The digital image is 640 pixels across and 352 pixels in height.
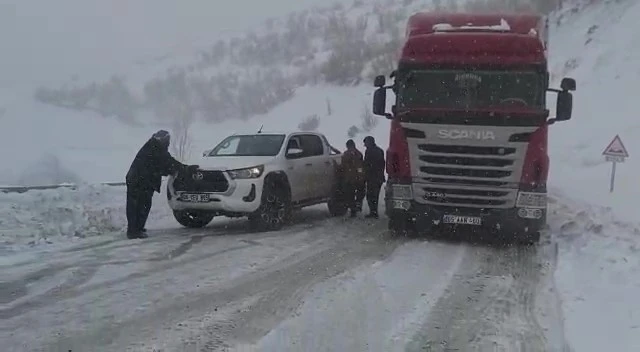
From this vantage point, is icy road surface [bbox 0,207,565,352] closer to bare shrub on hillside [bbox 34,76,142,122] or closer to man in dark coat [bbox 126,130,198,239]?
man in dark coat [bbox 126,130,198,239]

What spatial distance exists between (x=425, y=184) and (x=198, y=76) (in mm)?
66051

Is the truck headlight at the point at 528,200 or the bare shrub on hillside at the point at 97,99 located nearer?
the truck headlight at the point at 528,200

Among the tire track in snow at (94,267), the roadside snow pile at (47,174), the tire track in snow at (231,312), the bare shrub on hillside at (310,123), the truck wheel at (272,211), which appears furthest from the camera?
the bare shrub on hillside at (310,123)

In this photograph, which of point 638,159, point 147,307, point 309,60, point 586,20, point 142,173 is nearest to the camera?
point 147,307

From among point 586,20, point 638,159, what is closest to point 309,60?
point 586,20

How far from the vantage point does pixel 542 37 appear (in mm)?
11039

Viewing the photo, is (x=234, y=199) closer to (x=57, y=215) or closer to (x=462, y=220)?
(x=57, y=215)

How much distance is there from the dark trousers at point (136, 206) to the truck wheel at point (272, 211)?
1.68 metres

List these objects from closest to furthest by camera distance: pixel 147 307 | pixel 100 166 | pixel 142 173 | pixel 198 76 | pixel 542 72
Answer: pixel 147 307, pixel 542 72, pixel 142 173, pixel 100 166, pixel 198 76

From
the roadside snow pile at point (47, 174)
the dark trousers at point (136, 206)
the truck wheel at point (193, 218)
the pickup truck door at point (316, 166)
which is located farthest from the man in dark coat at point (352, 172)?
the roadside snow pile at point (47, 174)

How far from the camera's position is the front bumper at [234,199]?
36.4ft

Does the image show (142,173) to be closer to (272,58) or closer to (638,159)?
(638,159)

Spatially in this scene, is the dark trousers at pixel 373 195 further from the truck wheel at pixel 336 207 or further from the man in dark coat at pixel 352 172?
the truck wheel at pixel 336 207

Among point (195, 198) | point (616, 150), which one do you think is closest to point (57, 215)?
point (195, 198)
